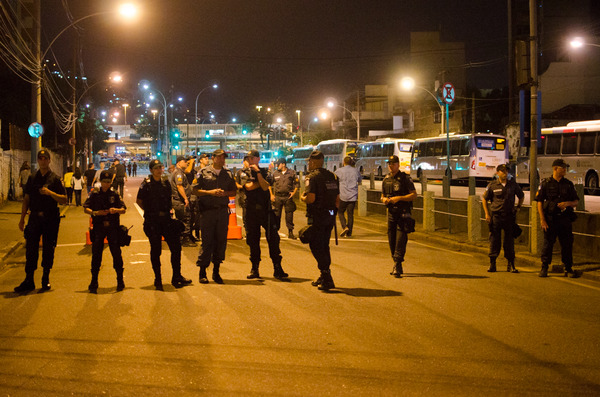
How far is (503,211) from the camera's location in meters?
10.9

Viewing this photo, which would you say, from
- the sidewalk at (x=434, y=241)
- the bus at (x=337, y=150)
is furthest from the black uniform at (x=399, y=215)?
the bus at (x=337, y=150)

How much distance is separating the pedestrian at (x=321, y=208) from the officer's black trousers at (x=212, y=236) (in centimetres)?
133

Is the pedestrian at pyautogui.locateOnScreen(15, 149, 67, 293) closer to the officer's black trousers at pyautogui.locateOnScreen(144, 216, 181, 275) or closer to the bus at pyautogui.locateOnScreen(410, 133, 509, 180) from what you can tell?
the officer's black trousers at pyautogui.locateOnScreen(144, 216, 181, 275)

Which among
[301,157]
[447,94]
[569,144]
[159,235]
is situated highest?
[447,94]

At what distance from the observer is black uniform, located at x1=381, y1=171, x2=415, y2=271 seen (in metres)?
10.3

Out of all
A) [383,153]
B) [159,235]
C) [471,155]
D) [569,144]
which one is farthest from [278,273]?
[383,153]

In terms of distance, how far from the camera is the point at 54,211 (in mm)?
9312

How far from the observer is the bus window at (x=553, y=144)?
3069 centimetres

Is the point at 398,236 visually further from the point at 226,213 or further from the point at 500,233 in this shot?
the point at 226,213

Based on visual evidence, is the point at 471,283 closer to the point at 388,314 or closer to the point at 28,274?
the point at 388,314

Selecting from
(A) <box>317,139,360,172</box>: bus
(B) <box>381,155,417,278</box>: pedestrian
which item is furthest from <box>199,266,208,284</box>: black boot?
(A) <box>317,139,360,172</box>: bus

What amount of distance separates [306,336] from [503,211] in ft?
18.0

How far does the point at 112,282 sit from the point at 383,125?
83.3 metres

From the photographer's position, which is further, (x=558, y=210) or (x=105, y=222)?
(x=558, y=210)
